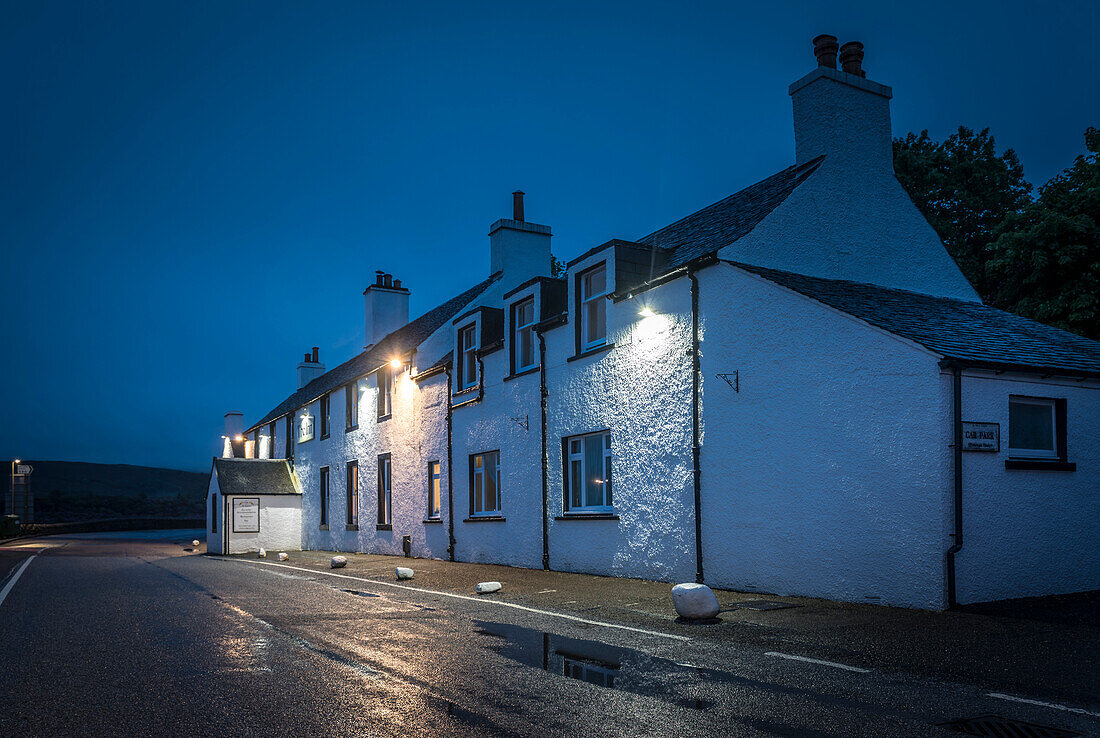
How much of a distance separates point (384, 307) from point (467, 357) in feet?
53.9

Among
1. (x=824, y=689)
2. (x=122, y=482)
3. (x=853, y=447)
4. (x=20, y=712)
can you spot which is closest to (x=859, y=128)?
(x=853, y=447)

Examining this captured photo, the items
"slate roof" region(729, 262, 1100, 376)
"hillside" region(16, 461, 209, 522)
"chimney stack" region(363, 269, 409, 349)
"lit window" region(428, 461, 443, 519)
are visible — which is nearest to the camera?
"slate roof" region(729, 262, 1100, 376)

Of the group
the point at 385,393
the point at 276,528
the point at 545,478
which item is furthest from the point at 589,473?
the point at 276,528

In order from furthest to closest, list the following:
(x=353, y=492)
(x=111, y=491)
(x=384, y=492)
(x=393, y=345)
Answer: (x=111, y=491)
(x=393, y=345)
(x=353, y=492)
(x=384, y=492)

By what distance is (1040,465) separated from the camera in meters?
11.1

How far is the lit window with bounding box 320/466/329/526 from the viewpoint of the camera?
33.1 m

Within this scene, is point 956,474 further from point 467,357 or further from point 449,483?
point 449,483

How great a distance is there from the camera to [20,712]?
5.85m

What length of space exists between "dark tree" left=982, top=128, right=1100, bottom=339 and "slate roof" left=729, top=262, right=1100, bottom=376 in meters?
5.77

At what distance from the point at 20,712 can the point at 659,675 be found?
15.5ft

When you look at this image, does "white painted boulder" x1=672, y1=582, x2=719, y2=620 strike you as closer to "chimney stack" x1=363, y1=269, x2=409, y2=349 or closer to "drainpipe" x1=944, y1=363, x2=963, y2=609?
"drainpipe" x1=944, y1=363, x2=963, y2=609

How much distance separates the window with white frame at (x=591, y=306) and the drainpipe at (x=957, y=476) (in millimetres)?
7766

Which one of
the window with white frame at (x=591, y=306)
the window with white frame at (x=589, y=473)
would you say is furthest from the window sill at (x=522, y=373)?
the window with white frame at (x=589, y=473)

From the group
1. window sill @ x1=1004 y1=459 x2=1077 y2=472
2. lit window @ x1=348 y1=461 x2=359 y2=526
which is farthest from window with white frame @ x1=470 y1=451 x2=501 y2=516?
window sill @ x1=1004 y1=459 x2=1077 y2=472
